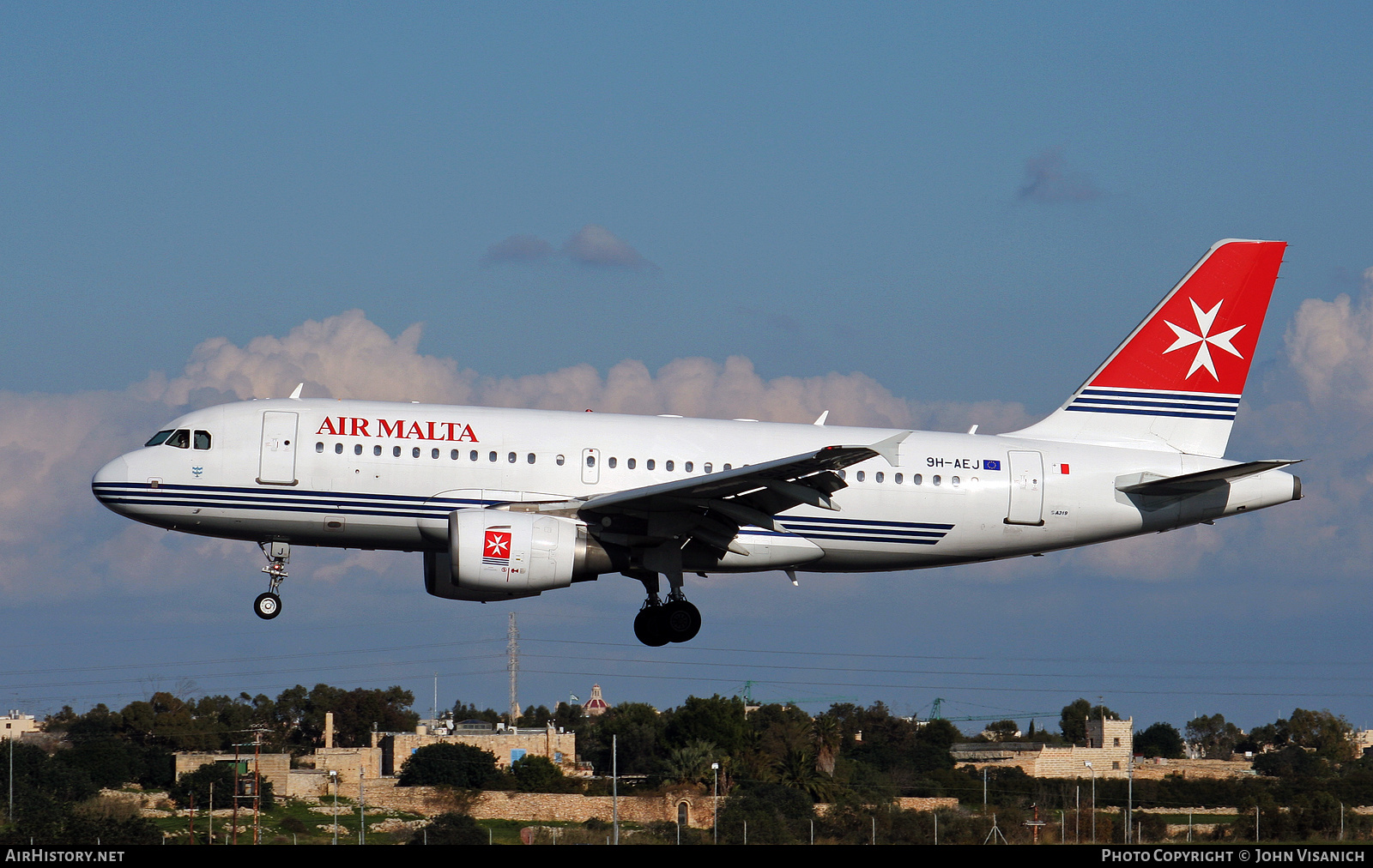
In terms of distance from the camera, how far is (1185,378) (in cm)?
3466

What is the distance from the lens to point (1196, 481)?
3180cm

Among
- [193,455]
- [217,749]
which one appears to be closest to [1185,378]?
[193,455]

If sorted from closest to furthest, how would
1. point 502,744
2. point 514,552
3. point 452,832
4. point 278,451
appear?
1. point 514,552
2. point 278,451
3. point 452,832
4. point 502,744

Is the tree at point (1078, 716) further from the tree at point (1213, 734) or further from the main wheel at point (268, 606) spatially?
the main wheel at point (268, 606)

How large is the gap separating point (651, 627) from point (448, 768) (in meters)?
52.3

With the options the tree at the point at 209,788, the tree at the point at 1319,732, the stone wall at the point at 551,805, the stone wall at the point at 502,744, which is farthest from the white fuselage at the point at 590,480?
the tree at the point at 1319,732

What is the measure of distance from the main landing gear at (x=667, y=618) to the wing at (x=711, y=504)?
1.30 metres

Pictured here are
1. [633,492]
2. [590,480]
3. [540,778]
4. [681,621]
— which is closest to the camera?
[633,492]

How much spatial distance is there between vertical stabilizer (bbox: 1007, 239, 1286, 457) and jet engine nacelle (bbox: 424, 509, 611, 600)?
36.1 ft

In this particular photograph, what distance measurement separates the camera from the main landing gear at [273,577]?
99.9 ft

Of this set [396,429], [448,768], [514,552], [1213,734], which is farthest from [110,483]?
[1213,734]

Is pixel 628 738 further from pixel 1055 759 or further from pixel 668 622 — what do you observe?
pixel 668 622

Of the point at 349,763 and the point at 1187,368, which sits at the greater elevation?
the point at 1187,368

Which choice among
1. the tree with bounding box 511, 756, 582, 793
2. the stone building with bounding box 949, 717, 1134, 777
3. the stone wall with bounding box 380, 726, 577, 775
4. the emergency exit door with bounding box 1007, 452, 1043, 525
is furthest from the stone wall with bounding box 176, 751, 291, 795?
the emergency exit door with bounding box 1007, 452, 1043, 525
